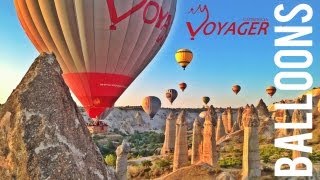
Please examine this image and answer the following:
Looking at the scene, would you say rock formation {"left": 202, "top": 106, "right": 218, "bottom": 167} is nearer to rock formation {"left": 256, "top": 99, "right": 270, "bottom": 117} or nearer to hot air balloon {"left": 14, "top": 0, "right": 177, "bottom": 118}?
hot air balloon {"left": 14, "top": 0, "right": 177, "bottom": 118}

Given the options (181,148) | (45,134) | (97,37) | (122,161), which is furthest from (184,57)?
(45,134)

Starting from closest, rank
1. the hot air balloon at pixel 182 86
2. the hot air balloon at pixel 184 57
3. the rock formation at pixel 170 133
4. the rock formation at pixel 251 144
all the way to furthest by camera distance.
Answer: the rock formation at pixel 251 144 → the rock formation at pixel 170 133 → the hot air balloon at pixel 184 57 → the hot air balloon at pixel 182 86

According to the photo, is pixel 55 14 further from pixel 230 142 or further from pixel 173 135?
pixel 230 142

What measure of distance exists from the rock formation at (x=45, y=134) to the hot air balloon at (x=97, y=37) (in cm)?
1759

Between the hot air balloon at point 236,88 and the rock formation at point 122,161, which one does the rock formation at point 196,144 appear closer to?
the rock formation at point 122,161

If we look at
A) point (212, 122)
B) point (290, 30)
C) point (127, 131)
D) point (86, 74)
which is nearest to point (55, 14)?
point (86, 74)

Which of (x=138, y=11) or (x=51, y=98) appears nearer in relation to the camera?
(x=51, y=98)

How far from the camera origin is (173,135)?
4050cm

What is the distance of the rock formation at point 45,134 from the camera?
6762 mm

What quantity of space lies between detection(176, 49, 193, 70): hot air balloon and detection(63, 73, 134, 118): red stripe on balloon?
13.4 meters

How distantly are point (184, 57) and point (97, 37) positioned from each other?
54.7 ft

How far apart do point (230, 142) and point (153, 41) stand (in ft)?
55.5

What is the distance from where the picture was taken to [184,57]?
41875 millimetres

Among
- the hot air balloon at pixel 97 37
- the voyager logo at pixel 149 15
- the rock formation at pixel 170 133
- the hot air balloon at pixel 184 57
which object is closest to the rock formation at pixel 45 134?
the hot air balloon at pixel 97 37
